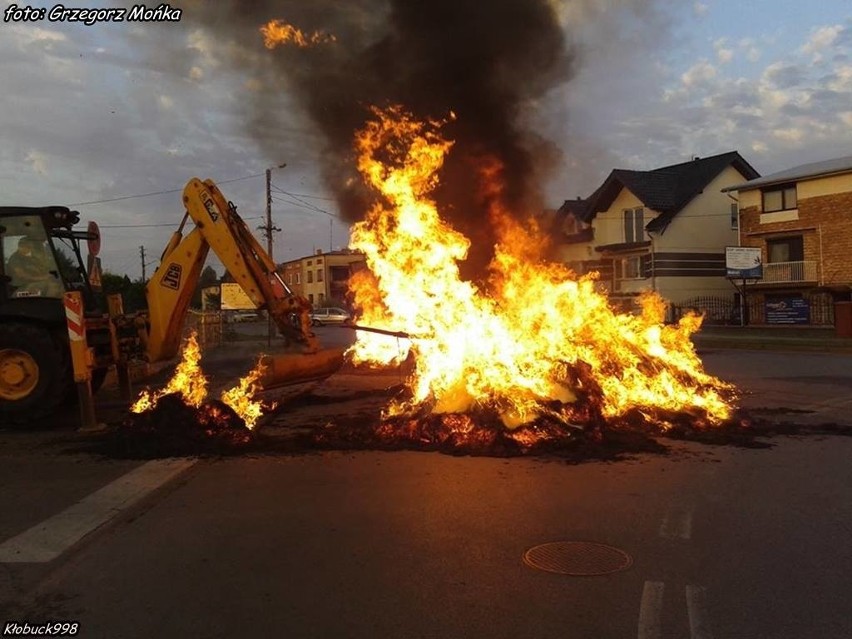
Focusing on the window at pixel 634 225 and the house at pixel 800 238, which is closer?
the house at pixel 800 238

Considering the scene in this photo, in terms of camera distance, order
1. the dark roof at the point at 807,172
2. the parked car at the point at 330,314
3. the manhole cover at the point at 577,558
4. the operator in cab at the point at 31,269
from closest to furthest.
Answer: the manhole cover at the point at 577,558 → the operator in cab at the point at 31,269 → the dark roof at the point at 807,172 → the parked car at the point at 330,314

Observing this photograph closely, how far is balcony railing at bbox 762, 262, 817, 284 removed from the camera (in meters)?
33.1

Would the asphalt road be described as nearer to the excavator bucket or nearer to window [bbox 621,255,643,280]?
the excavator bucket

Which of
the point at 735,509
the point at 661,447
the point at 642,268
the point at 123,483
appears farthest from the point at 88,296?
the point at 642,268

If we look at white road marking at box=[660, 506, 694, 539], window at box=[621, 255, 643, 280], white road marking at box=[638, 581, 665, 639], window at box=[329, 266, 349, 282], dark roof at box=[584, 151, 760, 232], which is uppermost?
dark roof at box=[584, 151, 760, 232]

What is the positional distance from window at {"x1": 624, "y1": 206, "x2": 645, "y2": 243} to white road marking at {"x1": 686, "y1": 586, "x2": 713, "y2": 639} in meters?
38.7

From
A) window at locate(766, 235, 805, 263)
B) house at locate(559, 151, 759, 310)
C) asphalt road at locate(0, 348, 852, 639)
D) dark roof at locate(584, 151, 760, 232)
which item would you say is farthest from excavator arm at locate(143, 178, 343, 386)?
dark roof at locate(584, 151, 760, 232)

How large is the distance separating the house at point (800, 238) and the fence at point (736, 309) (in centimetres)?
5

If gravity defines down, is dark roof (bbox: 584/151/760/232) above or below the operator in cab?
above

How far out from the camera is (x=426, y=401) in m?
8.81

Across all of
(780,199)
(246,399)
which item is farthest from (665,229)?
(246,399)

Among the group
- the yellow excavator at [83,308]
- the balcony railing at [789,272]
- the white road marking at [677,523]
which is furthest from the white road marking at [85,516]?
the balcony railing at [789,272]

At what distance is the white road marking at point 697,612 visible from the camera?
3.50 metres

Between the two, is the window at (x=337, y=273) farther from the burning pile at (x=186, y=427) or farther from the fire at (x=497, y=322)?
the burning pile at (x=186, y=427)
